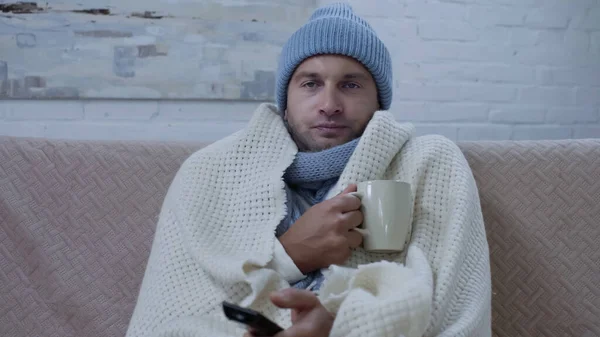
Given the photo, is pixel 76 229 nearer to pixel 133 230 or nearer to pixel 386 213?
pixel 133 230

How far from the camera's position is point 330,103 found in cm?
126

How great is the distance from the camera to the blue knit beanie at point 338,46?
4.33 ft

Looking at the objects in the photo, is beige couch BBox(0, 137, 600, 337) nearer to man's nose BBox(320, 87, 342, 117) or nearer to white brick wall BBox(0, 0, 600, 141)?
man's nose BBox(320, 87, 342, 117)

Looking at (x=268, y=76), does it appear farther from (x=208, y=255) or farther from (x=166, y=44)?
(x=208, y=255)

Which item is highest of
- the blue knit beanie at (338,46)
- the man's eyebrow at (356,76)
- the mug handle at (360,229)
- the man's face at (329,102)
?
the blue knit beanie at (338,46)

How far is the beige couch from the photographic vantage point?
1.30m

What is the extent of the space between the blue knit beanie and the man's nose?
94 millimetres

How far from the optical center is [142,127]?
1855 millimetres

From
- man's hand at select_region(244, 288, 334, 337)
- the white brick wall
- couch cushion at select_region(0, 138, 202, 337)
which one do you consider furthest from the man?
the white brick wall

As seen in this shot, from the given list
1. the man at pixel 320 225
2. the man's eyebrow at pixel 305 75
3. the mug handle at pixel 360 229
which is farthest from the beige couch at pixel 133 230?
the mug handle at pixel 360 229

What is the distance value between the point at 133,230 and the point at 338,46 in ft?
1.89

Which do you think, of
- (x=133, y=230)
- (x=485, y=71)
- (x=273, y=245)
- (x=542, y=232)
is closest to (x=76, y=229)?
(x=133, y=230)

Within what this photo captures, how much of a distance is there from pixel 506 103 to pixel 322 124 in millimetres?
992

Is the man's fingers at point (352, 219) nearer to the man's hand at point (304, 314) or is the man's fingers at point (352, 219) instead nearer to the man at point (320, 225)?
the man at point (320, 225)
